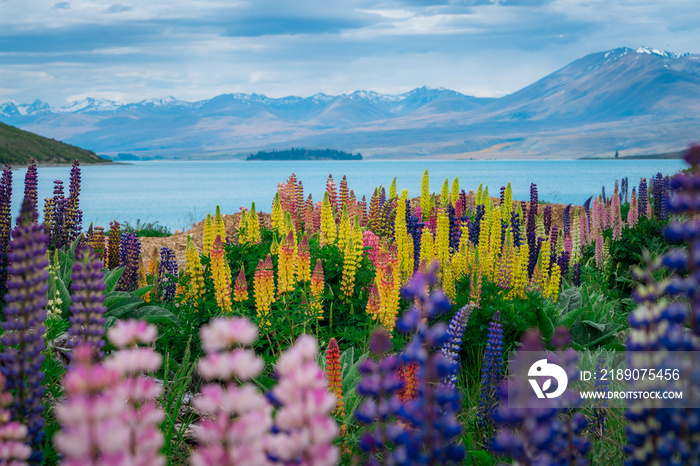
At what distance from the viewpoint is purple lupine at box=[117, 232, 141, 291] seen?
839 cm

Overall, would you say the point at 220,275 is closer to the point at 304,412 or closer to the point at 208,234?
the point at 208,234

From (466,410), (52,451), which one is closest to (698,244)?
(52,451)

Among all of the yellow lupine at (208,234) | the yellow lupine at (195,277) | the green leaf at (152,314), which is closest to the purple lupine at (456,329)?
the yellow lupine at (195,277)

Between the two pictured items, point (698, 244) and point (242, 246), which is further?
point (242, 246)

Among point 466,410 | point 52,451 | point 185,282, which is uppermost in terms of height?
point 185,282

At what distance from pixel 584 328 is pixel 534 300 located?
82cm

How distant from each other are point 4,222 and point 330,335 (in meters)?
3.95

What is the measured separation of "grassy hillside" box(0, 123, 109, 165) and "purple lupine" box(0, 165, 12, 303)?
92.0 metres

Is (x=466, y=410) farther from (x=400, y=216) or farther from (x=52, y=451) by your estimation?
(x=400, y=216)

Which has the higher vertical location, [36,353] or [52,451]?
[36,353]

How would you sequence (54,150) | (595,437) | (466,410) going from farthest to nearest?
(54,150)
(466,410)
(595,437)

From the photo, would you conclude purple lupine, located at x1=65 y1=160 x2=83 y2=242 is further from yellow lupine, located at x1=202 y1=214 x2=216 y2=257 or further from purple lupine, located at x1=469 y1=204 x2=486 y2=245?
purple lupine, located at x1=469 y1=204 x2=486 y2=245

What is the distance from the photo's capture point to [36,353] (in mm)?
2457

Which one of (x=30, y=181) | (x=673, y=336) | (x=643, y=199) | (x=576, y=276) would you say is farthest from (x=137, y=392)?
(x=643, y=199)
